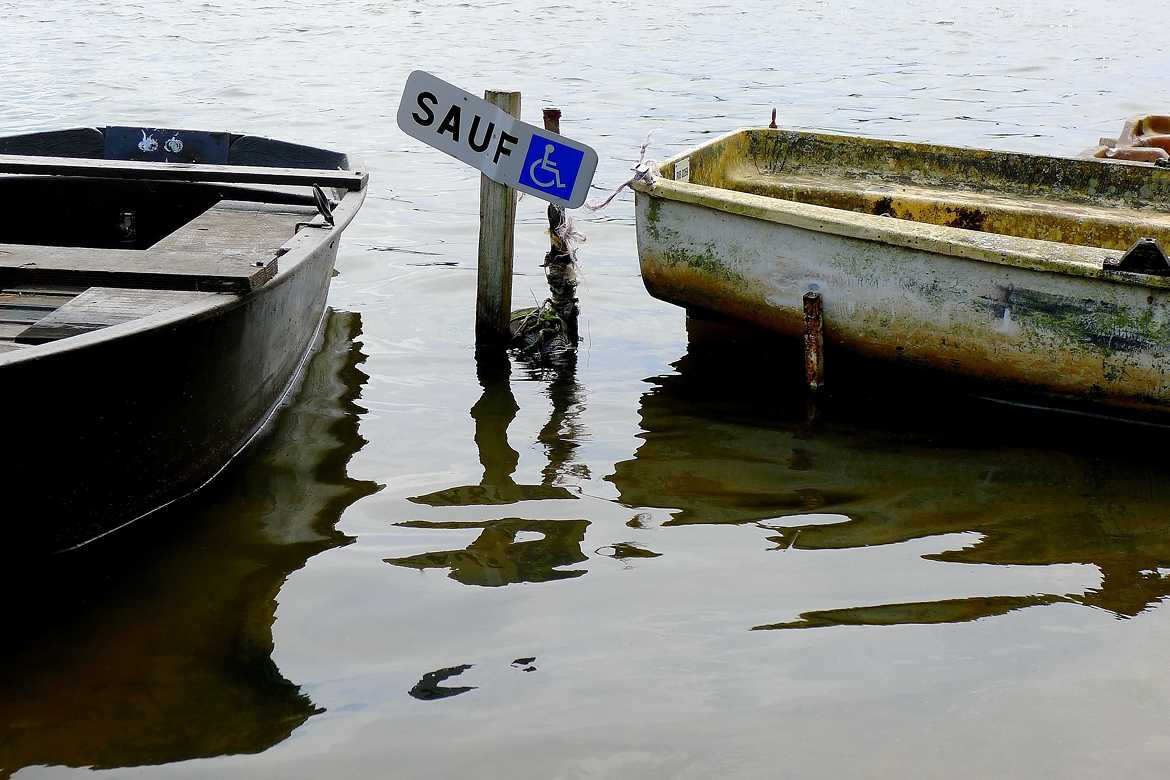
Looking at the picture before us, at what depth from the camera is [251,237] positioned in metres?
4.83

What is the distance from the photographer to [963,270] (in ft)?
16.6

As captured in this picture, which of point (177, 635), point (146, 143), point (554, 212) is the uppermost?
point (146, 143)

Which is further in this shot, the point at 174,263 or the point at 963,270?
the point at 963,270

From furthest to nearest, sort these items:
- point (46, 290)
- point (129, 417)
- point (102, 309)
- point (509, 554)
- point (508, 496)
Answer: point (46, 290), point (508, 496), point (509, 554), point (102, 309), point (129, 417)

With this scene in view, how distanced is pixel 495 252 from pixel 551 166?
2.47 feet

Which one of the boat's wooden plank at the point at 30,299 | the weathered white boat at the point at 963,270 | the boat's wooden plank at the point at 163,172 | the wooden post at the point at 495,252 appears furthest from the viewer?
the wooden post at the point at 495,252

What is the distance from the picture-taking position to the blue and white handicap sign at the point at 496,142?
199 inches

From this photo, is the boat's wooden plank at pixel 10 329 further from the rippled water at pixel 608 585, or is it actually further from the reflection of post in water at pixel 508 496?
the reflection of post in water at pixel 508 496

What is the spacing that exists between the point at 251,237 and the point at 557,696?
264 centimetres

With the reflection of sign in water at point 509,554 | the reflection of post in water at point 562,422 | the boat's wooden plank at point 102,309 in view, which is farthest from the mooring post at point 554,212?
the boat's wooden plank at point 102,309

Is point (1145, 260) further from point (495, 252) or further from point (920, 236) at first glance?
point (495, 252)

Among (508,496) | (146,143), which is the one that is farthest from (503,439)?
(146,143)

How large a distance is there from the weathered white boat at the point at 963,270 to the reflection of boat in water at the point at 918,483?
1.02 feet

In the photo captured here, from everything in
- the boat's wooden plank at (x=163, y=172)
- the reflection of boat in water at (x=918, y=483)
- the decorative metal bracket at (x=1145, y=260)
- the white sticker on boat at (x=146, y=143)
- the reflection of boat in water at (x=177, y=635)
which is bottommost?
the reflection of boat in water at (x=177, y=635)
